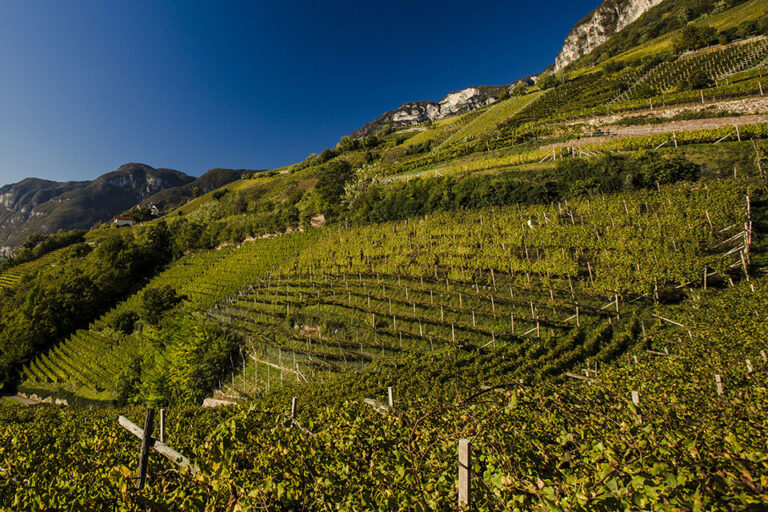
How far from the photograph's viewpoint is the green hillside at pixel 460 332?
8.27ft

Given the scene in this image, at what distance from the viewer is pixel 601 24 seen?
129 metres

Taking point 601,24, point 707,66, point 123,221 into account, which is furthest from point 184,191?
point 601,24

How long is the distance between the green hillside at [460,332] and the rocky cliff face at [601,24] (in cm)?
9316

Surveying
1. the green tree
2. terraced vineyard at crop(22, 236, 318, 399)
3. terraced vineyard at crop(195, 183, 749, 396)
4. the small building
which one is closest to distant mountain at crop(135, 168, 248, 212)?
the small building

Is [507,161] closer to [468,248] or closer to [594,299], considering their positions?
[468,248]

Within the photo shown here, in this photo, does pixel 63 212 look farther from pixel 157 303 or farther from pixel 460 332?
pixel 460 332

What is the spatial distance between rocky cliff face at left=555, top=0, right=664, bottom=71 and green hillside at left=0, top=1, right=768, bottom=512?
306 feet

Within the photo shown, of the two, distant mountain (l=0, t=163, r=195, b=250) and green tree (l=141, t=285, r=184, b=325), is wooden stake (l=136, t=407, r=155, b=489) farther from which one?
distant mountain (l=0, t=163, r=195, b=250)

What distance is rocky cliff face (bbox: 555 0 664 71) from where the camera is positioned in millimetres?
117238

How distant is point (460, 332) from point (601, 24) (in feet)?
582

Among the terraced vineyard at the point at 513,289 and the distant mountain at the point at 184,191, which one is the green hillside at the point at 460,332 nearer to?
the terraced vineyard at the point at 513,289

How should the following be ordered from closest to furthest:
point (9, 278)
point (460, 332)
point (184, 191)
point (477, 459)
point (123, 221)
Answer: point (477, 459), point (460, 332), point (9, 278), point (123, 221), point (184, 191)

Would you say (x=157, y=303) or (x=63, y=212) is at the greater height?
(x=63, y=212)

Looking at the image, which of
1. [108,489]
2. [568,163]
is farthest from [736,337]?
[568,163]
